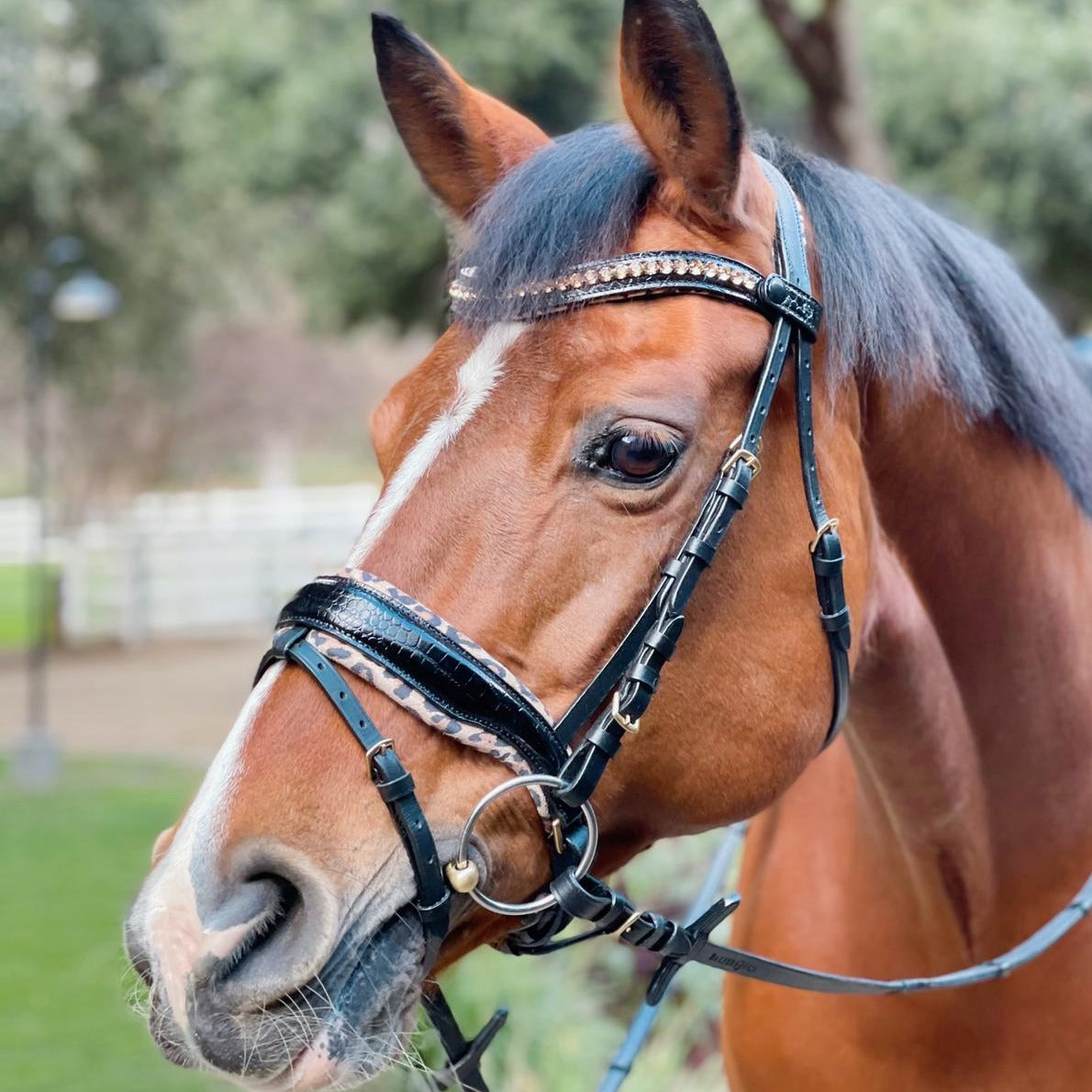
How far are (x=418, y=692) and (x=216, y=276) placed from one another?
17.4m

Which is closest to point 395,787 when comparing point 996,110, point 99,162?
point 996,110

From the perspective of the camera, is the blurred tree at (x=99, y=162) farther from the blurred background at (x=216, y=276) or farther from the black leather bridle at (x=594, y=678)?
the black leather bridle at (x=594, y=678)

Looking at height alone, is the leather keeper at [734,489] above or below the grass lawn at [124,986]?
above

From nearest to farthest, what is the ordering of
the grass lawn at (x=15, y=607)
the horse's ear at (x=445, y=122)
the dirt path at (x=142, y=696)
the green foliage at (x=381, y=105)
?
the horse's ear at (x=445, y=122), the green foliage at (x=381, y=105), the dirt path at (x=142, y=696), the grass lawn at (x=15, y=607)

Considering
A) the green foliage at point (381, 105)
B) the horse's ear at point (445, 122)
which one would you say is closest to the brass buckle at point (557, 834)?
the horse's ear at point (445, 122)

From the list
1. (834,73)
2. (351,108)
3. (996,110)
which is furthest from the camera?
(351,108)

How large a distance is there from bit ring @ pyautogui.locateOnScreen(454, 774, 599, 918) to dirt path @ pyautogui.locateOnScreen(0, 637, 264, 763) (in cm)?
1015

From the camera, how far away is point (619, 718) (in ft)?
5.13

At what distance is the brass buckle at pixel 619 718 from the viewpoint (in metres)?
1.56

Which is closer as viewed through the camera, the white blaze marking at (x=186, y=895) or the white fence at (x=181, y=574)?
the white blaze marking at (x=186, y=895)

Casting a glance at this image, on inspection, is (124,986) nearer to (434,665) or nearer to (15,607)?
Result: (434,665)

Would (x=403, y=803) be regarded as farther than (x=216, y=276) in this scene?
No

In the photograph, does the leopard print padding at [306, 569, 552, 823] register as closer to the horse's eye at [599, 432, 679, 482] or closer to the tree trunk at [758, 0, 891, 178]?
the horse's eye at [599, 432, 679, 482]

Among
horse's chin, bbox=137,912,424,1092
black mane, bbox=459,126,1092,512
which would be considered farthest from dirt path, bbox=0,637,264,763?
horse's chin, bbox=137,912,424,1092
